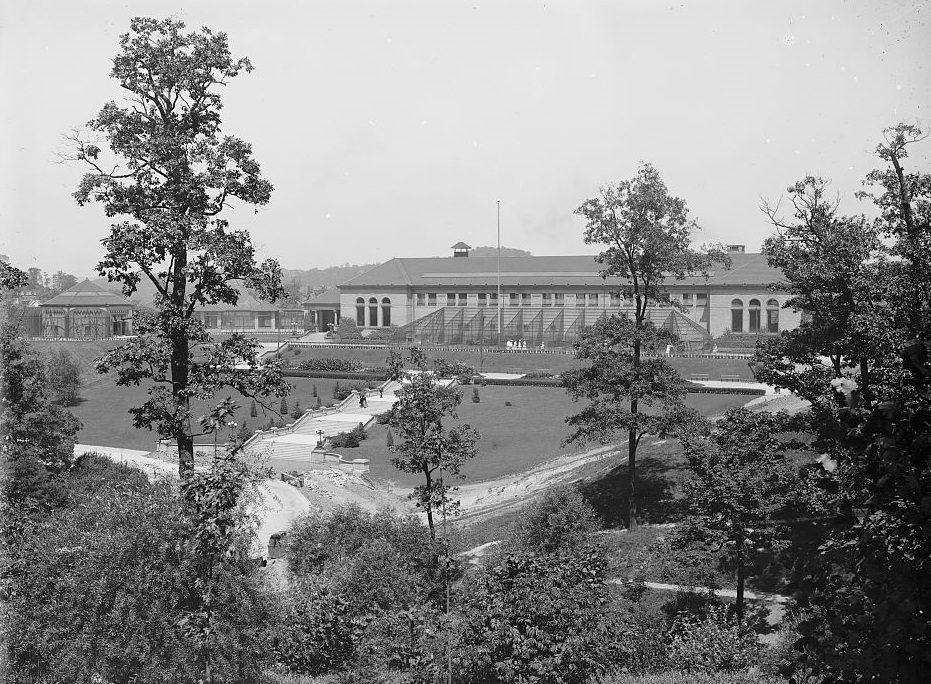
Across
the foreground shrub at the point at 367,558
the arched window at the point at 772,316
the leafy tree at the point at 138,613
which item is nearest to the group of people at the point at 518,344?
the arched window at the point at 772,316

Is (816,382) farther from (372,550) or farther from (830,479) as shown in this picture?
(830,479)

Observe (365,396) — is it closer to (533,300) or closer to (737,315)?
(533,300)

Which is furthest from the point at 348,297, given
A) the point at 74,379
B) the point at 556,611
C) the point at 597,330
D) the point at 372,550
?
the point at 556,611

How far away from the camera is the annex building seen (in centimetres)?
7412

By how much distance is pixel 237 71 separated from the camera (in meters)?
11.2

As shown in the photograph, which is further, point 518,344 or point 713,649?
point 518,344

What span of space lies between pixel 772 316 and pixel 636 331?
55.8m

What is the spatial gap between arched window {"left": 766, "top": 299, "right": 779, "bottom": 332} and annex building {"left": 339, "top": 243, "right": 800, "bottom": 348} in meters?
0.10

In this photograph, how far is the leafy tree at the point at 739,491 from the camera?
15906 mm

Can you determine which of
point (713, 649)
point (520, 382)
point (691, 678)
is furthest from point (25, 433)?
point (520, 382)

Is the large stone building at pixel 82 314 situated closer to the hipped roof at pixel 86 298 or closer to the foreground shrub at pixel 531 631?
the hipped roof at pixel 86 298

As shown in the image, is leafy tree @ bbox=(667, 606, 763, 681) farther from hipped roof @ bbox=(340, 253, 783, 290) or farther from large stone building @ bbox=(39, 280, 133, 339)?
large stone building @ bbox=(39, 280, 133, 339)

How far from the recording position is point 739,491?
52.2 feet

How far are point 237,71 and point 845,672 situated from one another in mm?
10640
